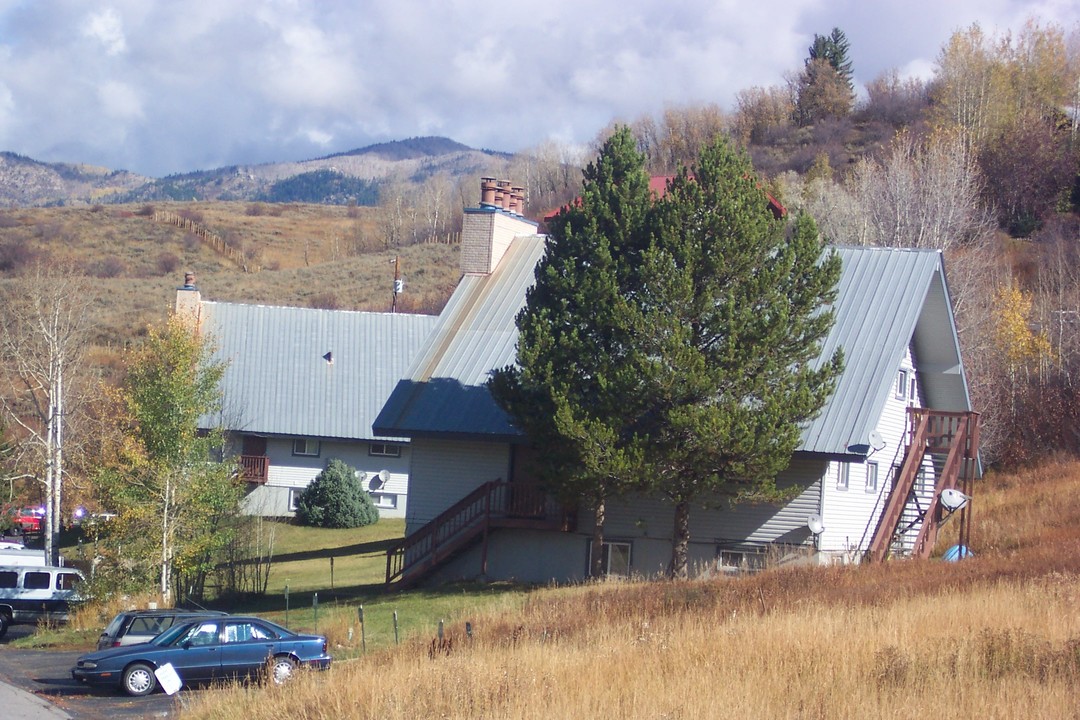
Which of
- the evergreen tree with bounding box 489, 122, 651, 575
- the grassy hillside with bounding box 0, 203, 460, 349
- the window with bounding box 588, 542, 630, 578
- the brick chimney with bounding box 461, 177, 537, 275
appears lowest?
the window with bounding box 588, 542, 630, 578

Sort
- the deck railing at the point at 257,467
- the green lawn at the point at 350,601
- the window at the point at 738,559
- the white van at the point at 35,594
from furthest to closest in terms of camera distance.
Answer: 1. the deck railing at the point at 257,467
2. the white van at the point at 35,594
3. the window at the point at 738,559
4. the green lawn at the point at 350,601

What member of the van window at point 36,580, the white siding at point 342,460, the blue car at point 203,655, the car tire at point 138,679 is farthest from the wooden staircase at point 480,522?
the white siding at point 342,460

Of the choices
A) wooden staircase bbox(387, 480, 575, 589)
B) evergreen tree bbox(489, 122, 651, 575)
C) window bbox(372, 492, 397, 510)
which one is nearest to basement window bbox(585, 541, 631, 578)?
wooden staircase bbox(387, 480, 575, 589)

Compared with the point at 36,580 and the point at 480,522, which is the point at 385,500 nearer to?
the point at 36,580

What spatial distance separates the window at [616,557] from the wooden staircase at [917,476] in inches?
215

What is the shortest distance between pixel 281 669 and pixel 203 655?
2.72 m

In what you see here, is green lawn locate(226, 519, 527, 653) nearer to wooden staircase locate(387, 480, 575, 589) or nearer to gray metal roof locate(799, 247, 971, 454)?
wooden staircase locate(387, 480, 575, 589)

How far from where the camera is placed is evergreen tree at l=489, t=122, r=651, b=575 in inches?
910

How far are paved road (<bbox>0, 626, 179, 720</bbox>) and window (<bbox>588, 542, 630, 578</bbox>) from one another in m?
11.1

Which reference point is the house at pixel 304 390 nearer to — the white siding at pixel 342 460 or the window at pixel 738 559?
the white siding at pixel 342 460

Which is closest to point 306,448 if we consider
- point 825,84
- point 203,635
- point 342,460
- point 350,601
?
point 342,460

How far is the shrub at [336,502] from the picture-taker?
41188 millimetres

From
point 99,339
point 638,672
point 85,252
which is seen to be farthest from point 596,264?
point 85,252

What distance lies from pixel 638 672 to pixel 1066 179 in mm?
74970
